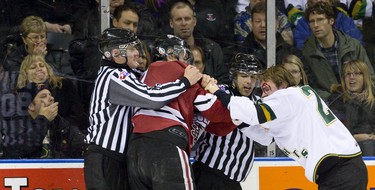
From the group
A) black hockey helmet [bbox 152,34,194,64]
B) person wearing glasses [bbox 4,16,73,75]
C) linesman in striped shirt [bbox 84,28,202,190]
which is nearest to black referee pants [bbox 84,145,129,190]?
linesman in striped shirt [bbox 84,28,202,190]

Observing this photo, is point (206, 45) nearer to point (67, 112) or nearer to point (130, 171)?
point (67, 112)

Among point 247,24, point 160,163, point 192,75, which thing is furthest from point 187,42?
point 160,163

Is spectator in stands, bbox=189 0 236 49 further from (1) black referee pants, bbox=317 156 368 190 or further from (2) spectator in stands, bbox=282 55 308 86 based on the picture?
(1) black referee pants, bbox=317 156 368 190

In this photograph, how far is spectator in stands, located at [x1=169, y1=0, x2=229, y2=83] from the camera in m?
6.80

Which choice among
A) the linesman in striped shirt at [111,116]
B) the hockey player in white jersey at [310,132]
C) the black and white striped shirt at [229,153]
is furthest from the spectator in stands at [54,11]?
the hockey player in white jersey at [310,132]

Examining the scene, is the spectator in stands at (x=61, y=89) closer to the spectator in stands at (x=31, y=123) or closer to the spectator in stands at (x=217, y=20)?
the spectator in stands at (x=31, y=123)

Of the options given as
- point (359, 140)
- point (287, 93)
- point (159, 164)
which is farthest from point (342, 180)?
point (359, 140)

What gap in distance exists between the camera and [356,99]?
6.89m

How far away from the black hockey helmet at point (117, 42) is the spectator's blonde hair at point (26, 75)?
2.82ft

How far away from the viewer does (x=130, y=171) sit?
550 centimetres

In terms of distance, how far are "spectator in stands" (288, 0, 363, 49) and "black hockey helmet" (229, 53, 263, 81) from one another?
0.66 metres

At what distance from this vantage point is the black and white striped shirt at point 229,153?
19.4ft

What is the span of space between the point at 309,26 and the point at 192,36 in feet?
2.67

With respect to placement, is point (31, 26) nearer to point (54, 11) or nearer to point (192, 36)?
point (54, 11)
